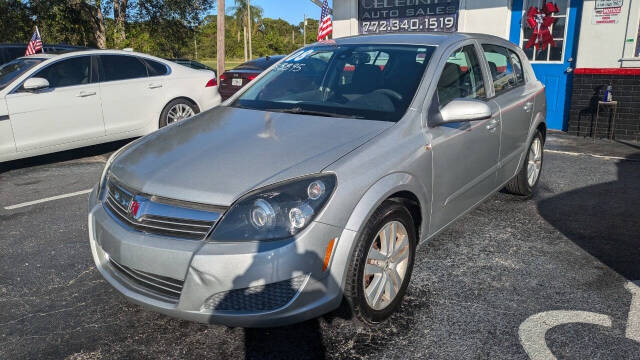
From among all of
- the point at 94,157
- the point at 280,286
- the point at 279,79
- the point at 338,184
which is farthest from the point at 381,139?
the point at 94,157

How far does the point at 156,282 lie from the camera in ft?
A: 8.16

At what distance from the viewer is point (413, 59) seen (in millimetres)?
3531

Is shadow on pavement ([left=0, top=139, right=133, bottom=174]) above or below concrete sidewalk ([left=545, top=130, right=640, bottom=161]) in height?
below

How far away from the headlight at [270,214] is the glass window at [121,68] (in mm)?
5727

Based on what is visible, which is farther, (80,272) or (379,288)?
(80,272)

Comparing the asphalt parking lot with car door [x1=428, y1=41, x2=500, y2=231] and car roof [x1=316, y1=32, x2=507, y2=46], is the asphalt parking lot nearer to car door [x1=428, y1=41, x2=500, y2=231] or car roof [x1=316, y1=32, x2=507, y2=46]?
car door [x1=428, y1=41, x2=500, y2=231]

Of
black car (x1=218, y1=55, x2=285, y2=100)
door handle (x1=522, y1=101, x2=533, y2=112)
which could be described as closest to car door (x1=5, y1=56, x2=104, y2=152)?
black car (x1=218, y1=55, x2=285, y2=100)

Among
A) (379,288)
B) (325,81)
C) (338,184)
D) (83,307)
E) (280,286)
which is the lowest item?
(83,307)

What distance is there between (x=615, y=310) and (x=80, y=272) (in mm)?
3500

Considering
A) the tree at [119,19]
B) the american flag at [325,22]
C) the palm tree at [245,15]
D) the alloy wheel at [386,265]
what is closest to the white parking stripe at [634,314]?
the alloy wheel at [386,265]

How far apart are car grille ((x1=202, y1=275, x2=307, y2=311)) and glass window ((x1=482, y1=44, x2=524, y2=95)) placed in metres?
2.68

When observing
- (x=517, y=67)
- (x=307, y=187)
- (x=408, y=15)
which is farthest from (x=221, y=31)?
(x=307, y=187)

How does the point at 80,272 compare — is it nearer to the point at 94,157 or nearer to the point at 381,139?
the point at 381,139

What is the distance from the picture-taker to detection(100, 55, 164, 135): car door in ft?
23.5
